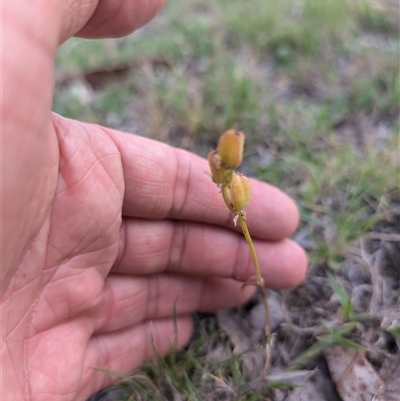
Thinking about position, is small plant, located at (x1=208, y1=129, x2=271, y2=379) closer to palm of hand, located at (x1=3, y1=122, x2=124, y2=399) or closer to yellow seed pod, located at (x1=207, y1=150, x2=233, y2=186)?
yellow seed pod, located at (x1=207, y1=150, x2=233, y2=186)

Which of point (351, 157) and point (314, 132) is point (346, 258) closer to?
point (351, 157)

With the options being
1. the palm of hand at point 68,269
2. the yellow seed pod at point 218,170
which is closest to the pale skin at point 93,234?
the palm of hand at point 68,269

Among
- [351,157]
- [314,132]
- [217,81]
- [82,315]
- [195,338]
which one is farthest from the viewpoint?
[217,81]

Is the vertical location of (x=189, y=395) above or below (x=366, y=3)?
below

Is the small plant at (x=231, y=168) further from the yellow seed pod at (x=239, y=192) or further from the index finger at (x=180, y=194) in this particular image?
the index finger at (x=180, y=194)

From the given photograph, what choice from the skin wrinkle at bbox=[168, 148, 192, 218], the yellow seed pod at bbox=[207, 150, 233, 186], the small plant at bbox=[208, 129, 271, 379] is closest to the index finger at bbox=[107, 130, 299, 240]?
the skin wrinkle at bbox=[168, 148, 192, 218]

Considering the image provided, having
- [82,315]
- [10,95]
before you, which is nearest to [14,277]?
[82,315]
